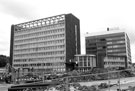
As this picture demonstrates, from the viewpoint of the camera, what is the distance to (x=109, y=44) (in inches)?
4161

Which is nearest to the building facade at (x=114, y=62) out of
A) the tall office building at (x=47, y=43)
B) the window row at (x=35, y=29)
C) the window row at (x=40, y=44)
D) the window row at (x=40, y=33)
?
the tall office building at (x=47, y=43)

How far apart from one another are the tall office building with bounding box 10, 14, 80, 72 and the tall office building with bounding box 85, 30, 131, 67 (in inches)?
863

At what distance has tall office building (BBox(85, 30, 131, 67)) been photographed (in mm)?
102000

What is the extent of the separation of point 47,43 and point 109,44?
40.2 metres

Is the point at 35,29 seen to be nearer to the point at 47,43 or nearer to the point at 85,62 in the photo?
the point at 47,43

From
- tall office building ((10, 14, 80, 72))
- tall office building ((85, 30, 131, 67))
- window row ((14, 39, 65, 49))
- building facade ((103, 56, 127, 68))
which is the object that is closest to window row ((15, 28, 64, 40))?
tall office building ((10, 14, 80, 72))

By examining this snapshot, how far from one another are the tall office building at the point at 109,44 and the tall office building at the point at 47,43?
21911 millimetres

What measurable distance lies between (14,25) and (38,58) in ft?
97.6

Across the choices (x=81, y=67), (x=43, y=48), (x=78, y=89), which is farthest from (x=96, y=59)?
(x=78, y=89)

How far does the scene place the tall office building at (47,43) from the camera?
8150cm

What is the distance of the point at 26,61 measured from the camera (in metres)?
93.8

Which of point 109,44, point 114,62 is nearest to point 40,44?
point 114,62

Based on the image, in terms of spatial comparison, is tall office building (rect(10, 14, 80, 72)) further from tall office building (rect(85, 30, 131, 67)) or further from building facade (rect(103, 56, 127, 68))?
tall office building (rect(85, 30, 131, 67))

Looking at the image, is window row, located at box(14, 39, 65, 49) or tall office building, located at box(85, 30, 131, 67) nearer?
window row, located at box(14, 39, 65, 49)
